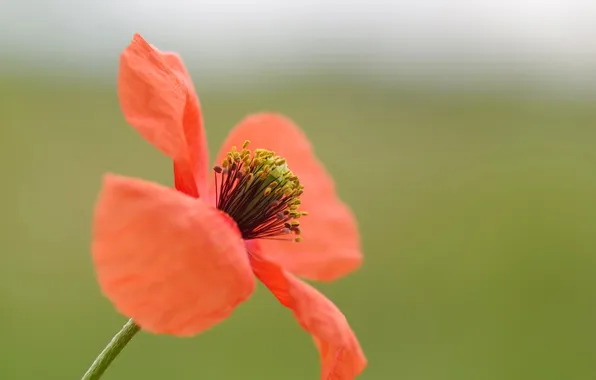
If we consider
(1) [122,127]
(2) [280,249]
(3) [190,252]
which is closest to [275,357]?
(2) [280,249]

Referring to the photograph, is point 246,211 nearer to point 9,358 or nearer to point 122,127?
point 9,358

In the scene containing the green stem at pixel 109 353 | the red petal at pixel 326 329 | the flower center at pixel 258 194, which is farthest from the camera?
the flower center at pixel 258 194

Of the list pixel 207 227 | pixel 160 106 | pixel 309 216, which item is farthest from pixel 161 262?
pixel 309 216

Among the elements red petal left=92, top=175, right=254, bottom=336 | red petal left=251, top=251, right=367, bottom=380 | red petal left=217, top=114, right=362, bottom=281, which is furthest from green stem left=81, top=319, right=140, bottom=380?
red petal left=217, top=114, right=362, bottom=281

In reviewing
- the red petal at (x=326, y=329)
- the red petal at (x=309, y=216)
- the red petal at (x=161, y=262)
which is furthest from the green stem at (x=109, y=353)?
the red petal at (x=309, y=216)

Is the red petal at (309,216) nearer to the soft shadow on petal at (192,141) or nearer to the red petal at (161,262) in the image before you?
the soft shadow on petal at (192,141)

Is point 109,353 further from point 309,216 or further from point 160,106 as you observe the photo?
point 309,216
